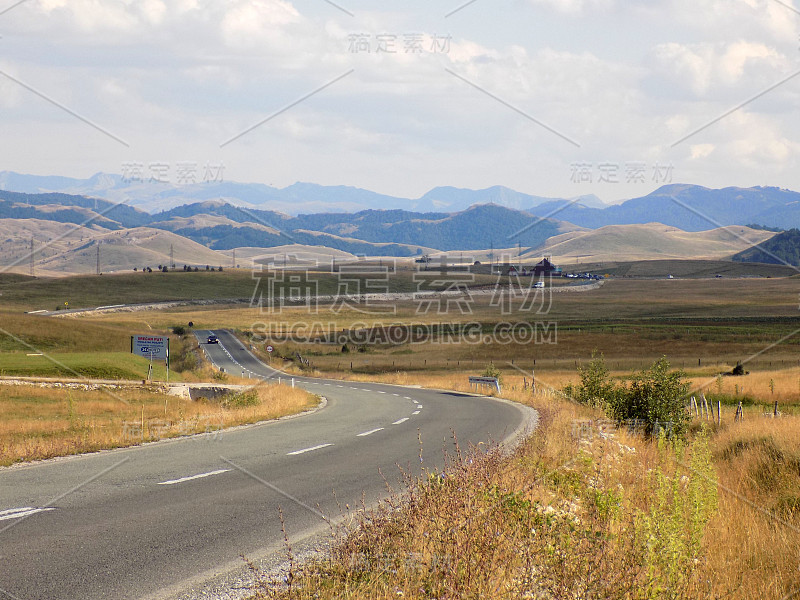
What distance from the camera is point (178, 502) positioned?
890 cm

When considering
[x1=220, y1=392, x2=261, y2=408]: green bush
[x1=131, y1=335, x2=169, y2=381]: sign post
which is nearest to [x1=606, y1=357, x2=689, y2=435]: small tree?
[x1=220, y1=392, x2=261, y2=408]: green bush

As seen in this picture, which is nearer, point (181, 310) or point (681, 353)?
point (681, 353)

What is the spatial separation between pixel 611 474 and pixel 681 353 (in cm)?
5926

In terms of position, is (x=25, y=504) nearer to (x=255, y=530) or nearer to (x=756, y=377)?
(x=255, y=530)

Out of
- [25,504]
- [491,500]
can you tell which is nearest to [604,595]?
[491,500]

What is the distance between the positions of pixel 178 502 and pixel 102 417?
12.7 meters

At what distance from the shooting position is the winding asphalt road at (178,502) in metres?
6.07

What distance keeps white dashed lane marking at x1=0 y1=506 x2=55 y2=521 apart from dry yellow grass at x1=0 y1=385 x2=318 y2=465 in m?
3.99

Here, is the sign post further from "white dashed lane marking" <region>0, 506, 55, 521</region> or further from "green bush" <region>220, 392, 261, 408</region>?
"white dashed lane marking" <region>0, 506, 55, 521</region>

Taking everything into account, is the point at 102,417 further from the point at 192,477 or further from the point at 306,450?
the point at 192,477

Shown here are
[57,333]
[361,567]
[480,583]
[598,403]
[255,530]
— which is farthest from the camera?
[57,333]

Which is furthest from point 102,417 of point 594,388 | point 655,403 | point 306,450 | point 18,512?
point 594,388

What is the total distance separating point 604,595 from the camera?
5.25 metres

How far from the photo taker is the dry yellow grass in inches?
536
